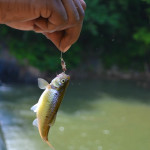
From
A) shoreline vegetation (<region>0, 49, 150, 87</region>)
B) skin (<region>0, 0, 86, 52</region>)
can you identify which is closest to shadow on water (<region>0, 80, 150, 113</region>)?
shoreline vegetation (<region>0, 49, 150, 87</region>)

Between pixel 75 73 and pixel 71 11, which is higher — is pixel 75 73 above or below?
below

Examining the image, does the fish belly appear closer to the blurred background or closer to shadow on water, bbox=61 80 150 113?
the blurred background

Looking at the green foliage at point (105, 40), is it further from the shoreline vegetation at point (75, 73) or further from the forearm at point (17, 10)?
the forearm at point (17, 10)

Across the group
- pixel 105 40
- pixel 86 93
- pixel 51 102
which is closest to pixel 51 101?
pixel 51 102

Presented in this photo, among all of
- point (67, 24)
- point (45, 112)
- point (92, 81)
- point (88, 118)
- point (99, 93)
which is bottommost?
point (92, 81)

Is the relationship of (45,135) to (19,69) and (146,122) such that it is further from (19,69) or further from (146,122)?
(19,69)

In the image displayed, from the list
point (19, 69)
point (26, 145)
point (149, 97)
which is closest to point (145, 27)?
point (149, 97)

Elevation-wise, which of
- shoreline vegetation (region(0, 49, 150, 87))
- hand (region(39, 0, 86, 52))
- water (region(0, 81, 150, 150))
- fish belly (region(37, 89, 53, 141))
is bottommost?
shoreline vegetation (region(0, 49, 150, 87))

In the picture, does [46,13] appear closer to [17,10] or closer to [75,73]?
[17,10]
